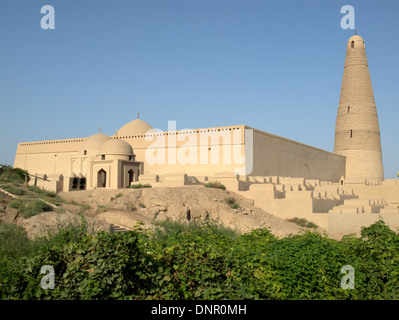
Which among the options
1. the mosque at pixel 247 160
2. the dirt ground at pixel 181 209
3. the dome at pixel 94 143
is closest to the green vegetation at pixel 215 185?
the mosque at pixel 247 160

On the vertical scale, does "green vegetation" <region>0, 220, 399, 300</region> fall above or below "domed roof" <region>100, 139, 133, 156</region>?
below

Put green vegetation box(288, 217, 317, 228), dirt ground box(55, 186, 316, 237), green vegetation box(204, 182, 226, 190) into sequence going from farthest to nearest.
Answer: green vegetation box(204, 182, 226, 190), green vegetation box(288, 217, 317, 228), dirt ground box(55, 186, 316, 237)

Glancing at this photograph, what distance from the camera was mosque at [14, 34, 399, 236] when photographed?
1827 centimetres

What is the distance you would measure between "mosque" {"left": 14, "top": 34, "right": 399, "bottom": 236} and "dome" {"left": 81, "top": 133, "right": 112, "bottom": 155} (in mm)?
61

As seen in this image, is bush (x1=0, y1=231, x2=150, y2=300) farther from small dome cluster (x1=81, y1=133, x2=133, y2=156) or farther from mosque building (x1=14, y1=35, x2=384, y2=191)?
Answer: small dome cluster (x1=81, y1=133, x2=133, y2=156)

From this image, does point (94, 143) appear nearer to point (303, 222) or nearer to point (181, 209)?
point (181, 209)

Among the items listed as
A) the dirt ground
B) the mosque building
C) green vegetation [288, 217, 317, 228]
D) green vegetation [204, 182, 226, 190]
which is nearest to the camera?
the dirt ground

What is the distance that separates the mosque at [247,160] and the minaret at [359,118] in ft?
0.24

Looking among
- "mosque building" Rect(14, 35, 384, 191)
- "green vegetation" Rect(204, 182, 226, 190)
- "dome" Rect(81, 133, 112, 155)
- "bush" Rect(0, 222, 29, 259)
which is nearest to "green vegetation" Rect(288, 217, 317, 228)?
"green vegetation" Rect(204, 182, 226, 190)

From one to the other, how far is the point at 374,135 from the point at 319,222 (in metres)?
19.8

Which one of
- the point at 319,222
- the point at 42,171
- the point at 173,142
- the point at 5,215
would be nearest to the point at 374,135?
the point at 173,142

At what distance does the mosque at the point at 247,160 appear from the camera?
59.9ft

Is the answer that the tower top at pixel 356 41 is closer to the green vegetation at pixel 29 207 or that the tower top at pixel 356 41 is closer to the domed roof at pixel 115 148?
the domed roof at pixel 115 148
